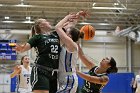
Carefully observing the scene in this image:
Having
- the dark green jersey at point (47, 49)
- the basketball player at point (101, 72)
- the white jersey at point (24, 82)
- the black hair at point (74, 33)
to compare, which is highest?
the black hair at point (74, 33)

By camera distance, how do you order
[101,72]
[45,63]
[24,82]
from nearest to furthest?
1. [45,63]
2. [101,72]
3. [24,82]

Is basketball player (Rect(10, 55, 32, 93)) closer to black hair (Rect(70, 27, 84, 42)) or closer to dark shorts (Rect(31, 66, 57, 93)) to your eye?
dark shorts (Rect(31, 66, 57, 93))

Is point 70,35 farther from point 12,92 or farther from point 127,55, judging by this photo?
point 127,55

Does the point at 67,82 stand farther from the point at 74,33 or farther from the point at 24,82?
the point at 24,82

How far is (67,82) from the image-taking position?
13.9 feet

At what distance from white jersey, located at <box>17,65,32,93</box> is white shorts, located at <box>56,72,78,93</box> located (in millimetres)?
3398

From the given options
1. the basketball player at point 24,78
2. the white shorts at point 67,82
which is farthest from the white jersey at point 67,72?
the basketball player at point 24,78

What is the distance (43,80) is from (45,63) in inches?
9.5

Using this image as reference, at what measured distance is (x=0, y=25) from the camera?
71.1 ft

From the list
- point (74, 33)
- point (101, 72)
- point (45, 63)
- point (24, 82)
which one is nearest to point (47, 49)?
point (45, 63)

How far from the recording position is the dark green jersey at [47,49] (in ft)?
14.3

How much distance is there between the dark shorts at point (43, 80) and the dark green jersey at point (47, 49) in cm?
11

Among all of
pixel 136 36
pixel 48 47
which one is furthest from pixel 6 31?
pixel 48 47

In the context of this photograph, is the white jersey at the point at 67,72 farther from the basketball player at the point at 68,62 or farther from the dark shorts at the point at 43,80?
the dark shorts at the point at 43,80
